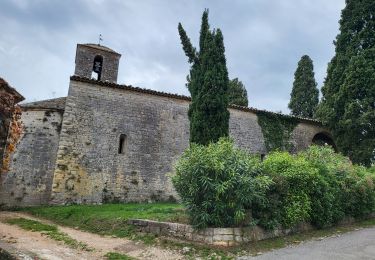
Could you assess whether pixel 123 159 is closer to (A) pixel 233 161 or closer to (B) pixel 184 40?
(B) pixel 184 40

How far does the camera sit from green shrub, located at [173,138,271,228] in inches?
408

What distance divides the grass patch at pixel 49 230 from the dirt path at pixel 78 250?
0.19 meters

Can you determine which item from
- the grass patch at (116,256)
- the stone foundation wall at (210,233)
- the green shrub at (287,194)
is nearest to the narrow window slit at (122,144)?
the stone foundation wall at (210,233)

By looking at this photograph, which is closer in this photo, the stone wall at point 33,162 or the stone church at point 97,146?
the stone wall at point 33,162

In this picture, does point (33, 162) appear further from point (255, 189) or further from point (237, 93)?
point (237, 93)

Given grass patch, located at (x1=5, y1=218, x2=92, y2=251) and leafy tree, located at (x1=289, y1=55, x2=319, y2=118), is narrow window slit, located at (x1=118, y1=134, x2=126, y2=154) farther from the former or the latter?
leafy tree, located at (x1=289, y1=55, x2=319, y2=118)

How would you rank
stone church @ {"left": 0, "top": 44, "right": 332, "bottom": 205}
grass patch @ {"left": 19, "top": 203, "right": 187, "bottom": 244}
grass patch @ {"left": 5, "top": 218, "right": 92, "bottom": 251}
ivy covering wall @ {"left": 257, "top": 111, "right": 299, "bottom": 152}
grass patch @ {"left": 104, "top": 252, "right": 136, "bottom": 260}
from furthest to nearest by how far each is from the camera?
ivy covering wall @ {"left": 257, "top": 111, "right": 299, "bottom": 152} → stone church @ {"left": 0, "top": 44, "right": 332, "bottom": 205} → grass patch @ {"left": 19, "top": 203, "right": 187, "bottom": 244} → grass patch @ {"left": 5, "top": 218, "right": 92, "bottom": 251} → grass patch @ {"left": 104, "top": 252, "right": 136, "bottom": 260}

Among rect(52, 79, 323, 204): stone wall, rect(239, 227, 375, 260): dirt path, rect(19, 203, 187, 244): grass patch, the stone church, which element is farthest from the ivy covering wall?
rect(239, 227, 375, 260): dirt path

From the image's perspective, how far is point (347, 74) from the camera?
72.7 feet

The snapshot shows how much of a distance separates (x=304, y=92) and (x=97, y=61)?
17354 millimetres

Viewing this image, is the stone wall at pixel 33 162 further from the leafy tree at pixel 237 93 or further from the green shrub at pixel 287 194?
the leafy tree at pixel 237 93

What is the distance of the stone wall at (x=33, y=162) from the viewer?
17.8 meters

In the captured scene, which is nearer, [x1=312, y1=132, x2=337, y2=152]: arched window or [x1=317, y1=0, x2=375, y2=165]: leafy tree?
[x1=317, y1=0, x2=375, y2=165]: leafy tree

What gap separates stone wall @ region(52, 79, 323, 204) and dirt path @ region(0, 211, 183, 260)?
635cm
